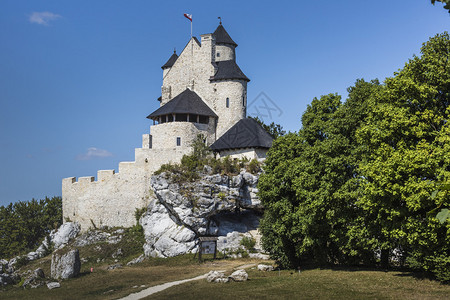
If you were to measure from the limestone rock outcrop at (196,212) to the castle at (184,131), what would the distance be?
4049mm

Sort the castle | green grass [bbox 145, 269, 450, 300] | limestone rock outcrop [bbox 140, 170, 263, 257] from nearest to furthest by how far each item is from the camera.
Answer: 1. green grass [bbox 145, 269, 450, 300]
2. limestone rock outcrop [bbox 140, 170, 263, 257]
3. the castle

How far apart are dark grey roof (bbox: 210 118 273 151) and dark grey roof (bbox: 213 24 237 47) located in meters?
12.1

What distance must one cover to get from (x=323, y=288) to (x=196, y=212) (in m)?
20.8

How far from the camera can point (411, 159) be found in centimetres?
2425

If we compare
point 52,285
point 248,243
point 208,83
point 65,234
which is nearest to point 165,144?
point 208,83

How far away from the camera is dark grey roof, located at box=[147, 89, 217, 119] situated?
52369mm

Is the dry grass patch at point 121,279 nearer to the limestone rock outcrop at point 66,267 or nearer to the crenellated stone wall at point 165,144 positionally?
the limestone rock outcrop at point 66,267

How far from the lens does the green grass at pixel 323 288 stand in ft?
77.8

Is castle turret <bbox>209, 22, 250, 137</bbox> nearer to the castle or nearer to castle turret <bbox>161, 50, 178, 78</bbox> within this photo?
the castle

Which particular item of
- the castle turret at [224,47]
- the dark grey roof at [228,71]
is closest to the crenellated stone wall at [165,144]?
the castle turret at [224,47]

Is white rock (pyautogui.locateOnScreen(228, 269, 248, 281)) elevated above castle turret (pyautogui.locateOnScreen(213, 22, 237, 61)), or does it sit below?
below

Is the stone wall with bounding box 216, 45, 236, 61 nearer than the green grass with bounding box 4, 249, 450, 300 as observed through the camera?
No

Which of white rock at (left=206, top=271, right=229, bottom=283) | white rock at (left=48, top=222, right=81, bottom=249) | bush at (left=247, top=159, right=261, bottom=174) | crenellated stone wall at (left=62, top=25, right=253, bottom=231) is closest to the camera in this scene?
white rock at (left=206, top=271, right=229, bottom=283)

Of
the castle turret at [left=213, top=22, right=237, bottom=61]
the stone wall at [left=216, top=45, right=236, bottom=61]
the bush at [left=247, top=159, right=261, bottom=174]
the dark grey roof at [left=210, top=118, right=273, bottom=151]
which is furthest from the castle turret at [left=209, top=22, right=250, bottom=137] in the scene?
the bush at [left=247, top=159, right=261, bottom=174]
